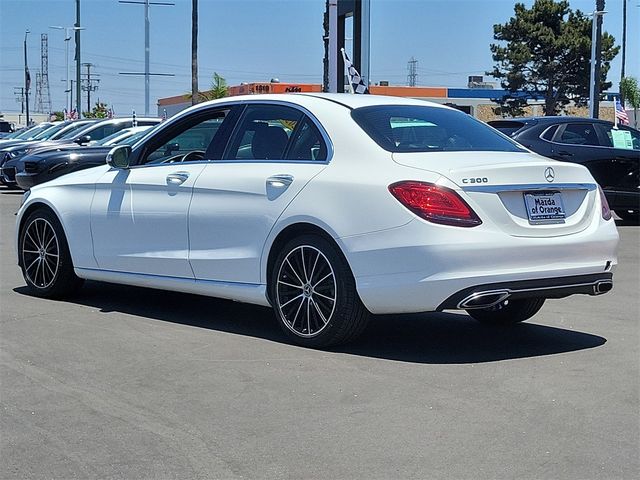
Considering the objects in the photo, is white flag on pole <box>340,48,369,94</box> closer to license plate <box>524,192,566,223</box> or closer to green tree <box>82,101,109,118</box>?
license plate <box>524,192,566,223</box>

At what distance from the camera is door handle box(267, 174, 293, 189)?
244 inches

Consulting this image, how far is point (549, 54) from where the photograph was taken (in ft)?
208

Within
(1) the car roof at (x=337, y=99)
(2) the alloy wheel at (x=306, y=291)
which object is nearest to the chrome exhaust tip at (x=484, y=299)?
(2) the alloy wheel at (x=306, y=291)

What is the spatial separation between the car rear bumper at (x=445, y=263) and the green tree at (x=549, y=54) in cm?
5931

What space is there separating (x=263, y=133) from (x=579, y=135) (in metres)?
9.11

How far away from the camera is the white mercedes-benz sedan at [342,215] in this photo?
5.60 metres

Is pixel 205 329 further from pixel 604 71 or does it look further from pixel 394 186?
pixel 604 71

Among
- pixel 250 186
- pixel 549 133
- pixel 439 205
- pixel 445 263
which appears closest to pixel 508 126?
pixel 549 133

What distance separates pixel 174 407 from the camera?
4898 millimetres

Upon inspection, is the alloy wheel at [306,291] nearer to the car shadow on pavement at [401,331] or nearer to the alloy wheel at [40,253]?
the car shadow on pavement at [401,331]

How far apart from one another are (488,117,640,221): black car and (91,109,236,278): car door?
317 inches

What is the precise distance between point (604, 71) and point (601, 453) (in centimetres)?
6290

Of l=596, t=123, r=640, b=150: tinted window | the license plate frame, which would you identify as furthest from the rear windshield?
l=596, t=123, r=640, b=150: tinted window

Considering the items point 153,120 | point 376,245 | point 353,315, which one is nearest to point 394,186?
point 376,245
